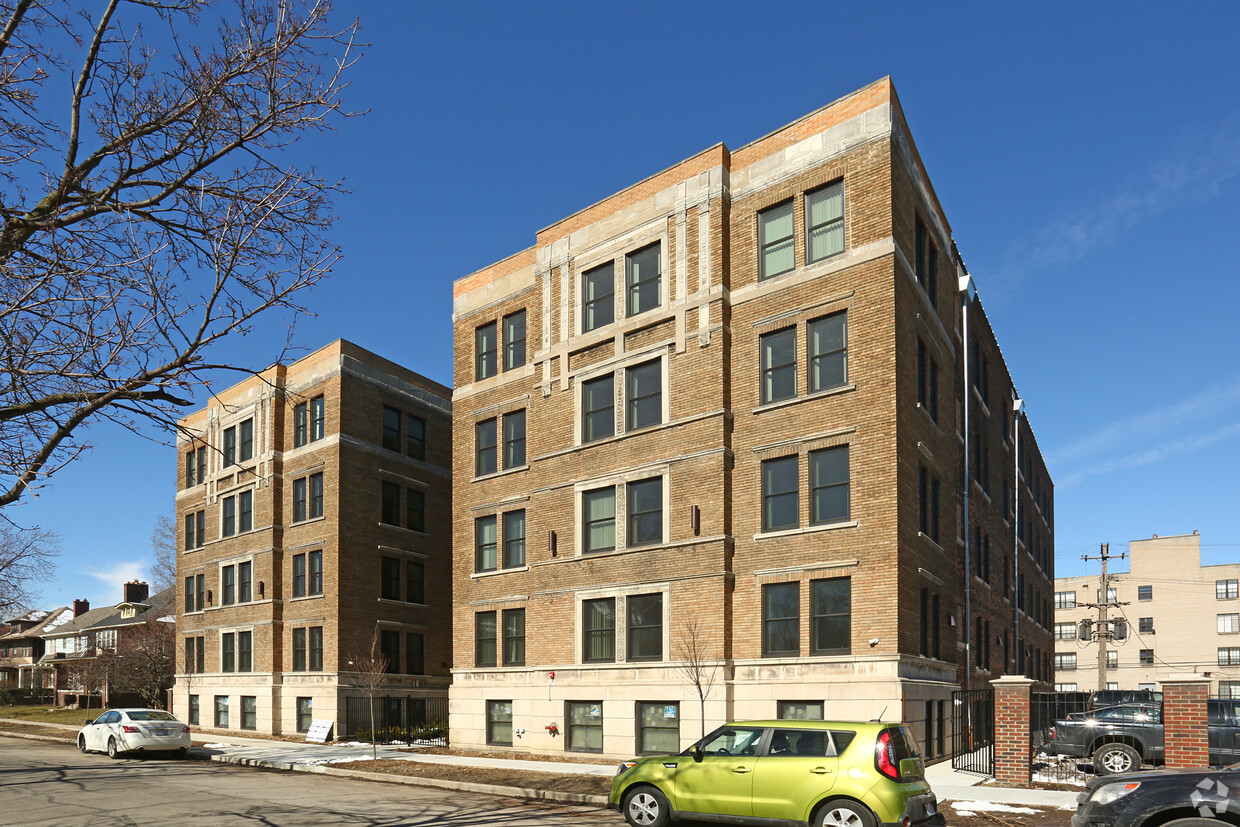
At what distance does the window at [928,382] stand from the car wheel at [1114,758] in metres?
9.05

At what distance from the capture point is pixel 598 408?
29109 mm

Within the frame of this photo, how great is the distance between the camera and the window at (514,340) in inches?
1270

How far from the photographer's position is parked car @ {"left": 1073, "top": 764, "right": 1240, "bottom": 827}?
32.4ft

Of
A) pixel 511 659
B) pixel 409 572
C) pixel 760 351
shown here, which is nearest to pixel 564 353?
pixel 760 351

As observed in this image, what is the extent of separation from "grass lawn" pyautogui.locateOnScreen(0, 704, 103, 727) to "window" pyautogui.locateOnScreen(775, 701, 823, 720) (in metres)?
41.0

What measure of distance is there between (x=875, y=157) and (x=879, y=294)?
3.42 m

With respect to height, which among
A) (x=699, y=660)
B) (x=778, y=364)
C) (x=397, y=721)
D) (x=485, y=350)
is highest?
(x=485, y=350)

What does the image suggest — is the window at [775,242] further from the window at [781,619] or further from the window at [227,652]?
the window at [227,652]

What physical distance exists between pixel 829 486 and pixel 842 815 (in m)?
11.6

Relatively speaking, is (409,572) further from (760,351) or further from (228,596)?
(760,351)

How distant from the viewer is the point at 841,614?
23.1m

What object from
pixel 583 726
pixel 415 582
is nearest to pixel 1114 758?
pixel 583 726

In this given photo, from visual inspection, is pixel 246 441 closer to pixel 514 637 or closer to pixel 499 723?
pixel 514 637

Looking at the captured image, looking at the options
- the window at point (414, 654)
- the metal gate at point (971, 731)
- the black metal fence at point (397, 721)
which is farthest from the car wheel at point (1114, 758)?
the window at point (414, 654)
